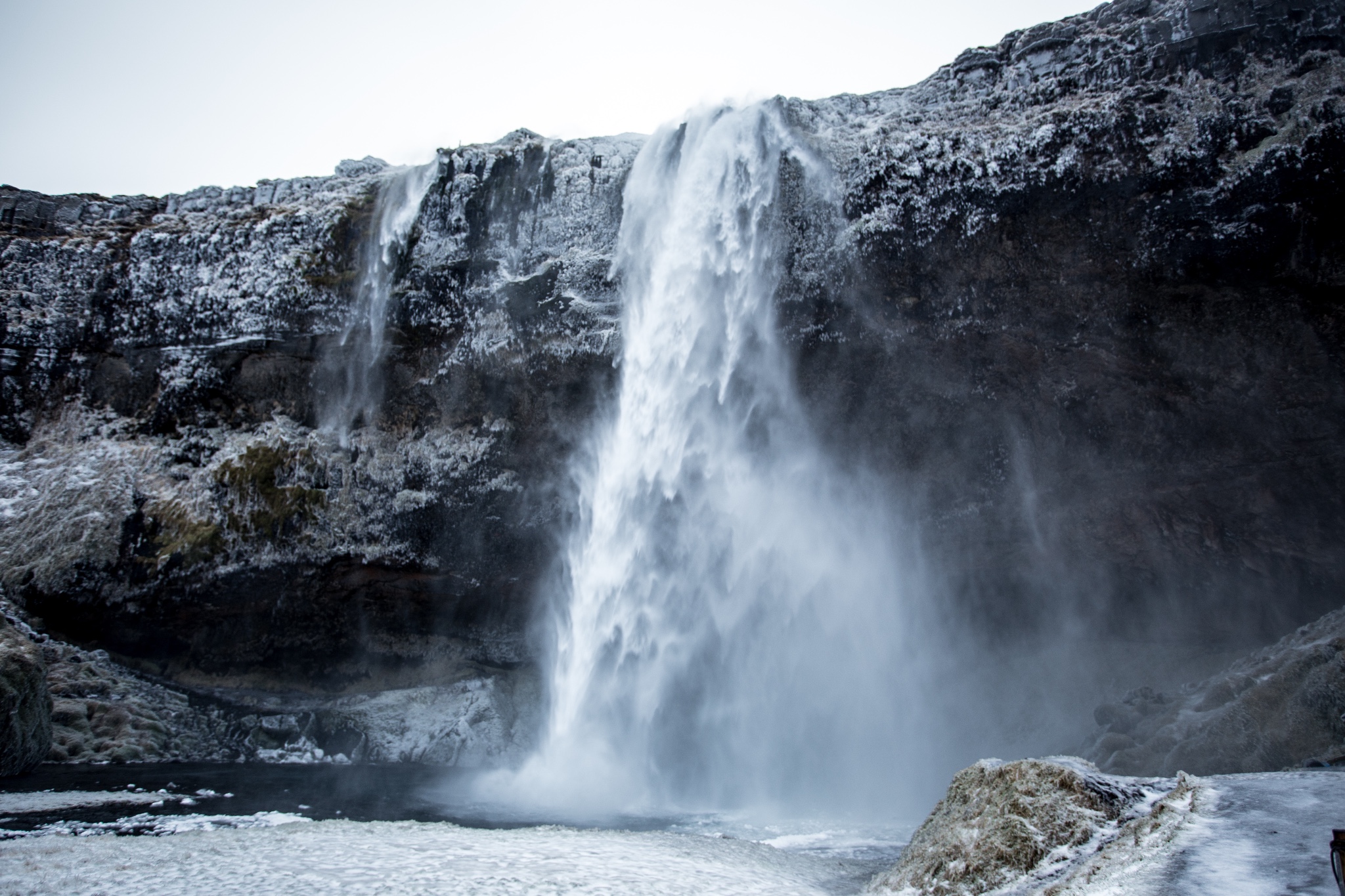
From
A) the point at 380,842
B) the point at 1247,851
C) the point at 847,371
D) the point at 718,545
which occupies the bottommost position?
the point at 380,842

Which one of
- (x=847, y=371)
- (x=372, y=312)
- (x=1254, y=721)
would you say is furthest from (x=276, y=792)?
(x=1254, y=721)

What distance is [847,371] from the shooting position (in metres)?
16.7

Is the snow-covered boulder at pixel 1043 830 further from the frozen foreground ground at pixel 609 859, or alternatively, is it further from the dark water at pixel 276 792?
the dark water at pixel 276 792

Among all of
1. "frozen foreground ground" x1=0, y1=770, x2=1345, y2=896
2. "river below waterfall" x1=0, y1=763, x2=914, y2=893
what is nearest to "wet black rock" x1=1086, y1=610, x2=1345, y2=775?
"river below waterfall" x1=0, y1=763, x2=914, y2=893

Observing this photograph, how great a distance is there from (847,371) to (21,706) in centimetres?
1545

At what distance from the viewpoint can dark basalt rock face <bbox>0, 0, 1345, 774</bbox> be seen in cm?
1359

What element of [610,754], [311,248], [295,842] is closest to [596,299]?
[311,248]

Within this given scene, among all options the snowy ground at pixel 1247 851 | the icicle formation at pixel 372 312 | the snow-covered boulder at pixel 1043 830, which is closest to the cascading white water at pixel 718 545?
the icicle formation at pixel 372 312

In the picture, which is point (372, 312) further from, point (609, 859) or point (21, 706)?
point (609, 859)

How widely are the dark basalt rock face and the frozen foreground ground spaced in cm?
1018

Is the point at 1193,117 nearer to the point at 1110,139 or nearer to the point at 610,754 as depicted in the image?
the point at 1110,139

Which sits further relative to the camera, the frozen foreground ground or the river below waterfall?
the river below waterfall

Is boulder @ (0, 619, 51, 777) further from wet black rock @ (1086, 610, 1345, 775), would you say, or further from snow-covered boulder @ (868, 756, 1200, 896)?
wet black rock @ (1086, 610, 1345, 775)

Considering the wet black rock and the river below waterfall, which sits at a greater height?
the wet black rock
